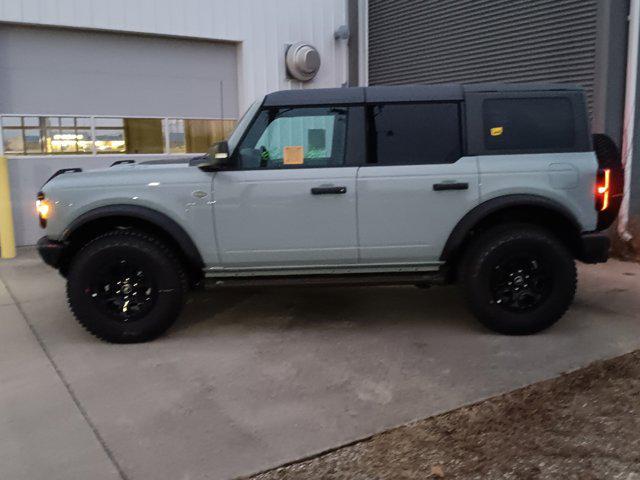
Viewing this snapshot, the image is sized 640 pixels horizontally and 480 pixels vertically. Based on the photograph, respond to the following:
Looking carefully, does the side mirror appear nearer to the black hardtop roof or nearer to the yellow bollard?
the black hardtop roof

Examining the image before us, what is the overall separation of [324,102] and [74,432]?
291 cm

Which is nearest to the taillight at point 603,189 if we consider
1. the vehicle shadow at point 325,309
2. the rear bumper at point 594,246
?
the rear bumper at point 594,246

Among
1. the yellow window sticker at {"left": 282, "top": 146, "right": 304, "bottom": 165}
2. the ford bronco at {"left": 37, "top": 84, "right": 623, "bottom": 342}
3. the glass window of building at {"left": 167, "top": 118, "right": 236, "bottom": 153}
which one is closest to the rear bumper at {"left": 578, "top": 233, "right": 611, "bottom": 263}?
the ford bronco at {"left": 37, "top": 84, "right": 623, "bottom": 342}

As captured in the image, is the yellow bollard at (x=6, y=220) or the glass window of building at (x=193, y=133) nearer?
the yellow bollard at (x=6, y=220)

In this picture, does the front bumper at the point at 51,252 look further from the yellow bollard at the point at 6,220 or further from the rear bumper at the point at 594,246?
the yellow bollard at the point at 6,220

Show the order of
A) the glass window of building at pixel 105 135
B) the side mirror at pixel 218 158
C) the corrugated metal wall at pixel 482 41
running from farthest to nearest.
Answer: the glass window of building at pixel 105 135, the corrugated metal wall at pixel 482 41, the side mirror at pixel 218 158

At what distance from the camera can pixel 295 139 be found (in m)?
4.75

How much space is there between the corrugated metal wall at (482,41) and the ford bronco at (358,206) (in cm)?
386

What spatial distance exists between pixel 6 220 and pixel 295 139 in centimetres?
531

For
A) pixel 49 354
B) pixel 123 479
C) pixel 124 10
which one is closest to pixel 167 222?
pixel 49 354

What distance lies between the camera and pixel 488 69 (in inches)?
370

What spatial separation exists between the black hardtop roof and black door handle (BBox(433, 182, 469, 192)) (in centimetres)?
69

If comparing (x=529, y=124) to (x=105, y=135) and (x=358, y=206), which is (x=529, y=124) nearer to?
(x=358, y=206)

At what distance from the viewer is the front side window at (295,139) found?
4.71 metres
